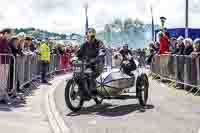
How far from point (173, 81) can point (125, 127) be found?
10.3m

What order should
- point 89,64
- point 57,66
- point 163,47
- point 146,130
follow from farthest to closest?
point 57,66, point 163,47, point 89,64, point 146,130

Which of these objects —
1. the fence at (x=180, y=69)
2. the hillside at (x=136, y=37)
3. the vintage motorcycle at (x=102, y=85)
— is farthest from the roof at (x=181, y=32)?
the hillside at (x=136, y=37)

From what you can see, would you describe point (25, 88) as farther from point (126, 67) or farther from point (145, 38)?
point (145, 38)

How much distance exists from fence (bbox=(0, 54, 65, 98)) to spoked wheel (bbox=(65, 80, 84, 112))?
2.50 meters

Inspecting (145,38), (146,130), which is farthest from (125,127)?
(145,38)

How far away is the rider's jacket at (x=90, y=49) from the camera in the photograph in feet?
44.7

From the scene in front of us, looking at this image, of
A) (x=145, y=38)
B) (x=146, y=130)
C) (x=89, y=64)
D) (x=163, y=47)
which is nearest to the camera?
(x=146, y=130)

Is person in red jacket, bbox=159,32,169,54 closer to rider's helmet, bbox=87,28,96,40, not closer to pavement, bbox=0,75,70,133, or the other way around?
pavement, bbox=0,75,70,133

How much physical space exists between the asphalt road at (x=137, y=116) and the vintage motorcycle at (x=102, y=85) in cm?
28

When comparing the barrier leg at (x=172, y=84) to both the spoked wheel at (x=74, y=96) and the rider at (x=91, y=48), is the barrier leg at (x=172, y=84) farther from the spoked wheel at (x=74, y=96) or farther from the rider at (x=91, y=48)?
the spoked wheel at (x=74, y=96)

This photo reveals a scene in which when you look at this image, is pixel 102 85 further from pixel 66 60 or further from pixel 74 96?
pixel 66 60

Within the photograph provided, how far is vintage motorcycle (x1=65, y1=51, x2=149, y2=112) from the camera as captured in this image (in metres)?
12.8

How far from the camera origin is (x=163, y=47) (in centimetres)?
2381

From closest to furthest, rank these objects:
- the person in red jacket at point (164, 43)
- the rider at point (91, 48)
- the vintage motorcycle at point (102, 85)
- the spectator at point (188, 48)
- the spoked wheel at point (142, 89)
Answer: the vintage motorcycle at point (102, 85) < the rider at point (91, 48) < the spoked wheel at point (142, 89) < the spectator at point (188, 48) < the person in red jacket at point (164, 43)
